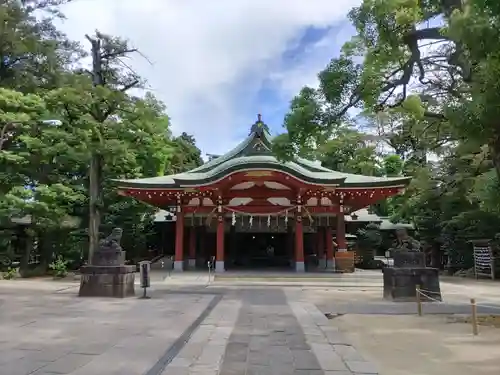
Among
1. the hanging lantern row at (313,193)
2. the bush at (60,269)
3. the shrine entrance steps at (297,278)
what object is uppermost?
the hanging lantern row at (313,193)

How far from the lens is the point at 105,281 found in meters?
11.7

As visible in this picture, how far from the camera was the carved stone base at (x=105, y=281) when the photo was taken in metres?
11.6

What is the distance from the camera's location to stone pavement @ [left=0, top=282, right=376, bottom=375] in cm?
479

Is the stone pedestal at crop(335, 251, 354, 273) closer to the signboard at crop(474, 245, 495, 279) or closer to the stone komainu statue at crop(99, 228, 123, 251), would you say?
the signboard at crop(474, 245, 495, 279)

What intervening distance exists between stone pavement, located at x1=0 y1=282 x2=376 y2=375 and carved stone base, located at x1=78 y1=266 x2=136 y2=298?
1.06 m

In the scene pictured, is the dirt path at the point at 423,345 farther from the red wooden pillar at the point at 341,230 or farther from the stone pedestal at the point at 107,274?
the red wooden pillar at the point at 341,230

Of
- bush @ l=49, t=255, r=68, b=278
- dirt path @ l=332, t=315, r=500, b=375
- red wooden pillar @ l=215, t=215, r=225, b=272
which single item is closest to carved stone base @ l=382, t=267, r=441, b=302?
dirt path @ l=332, t=315, r=500, b=375

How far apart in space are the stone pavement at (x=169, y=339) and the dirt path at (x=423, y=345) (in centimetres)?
45

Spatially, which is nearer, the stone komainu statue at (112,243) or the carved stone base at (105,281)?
the carved stone base at (105,281)

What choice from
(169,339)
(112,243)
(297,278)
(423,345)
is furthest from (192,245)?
(423,345)

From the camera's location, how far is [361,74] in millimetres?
10461

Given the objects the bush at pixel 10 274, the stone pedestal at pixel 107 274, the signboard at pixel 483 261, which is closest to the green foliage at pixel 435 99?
the signboard at pixel 483 261

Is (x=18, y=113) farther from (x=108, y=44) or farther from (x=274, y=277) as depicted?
(x=274, y=277)

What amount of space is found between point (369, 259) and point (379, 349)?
20.7 meters
